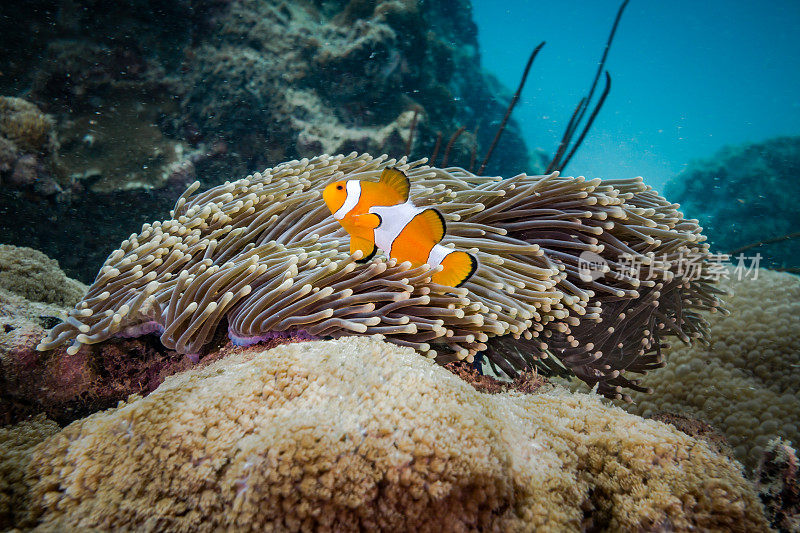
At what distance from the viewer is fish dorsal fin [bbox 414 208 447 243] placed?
4.91 feet

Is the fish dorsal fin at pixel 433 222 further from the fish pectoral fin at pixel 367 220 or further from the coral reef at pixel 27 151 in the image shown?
the coral reef at pixel 27 151

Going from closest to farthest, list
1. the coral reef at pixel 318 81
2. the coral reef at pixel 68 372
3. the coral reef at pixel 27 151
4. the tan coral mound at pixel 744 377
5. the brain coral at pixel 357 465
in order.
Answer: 1. the brain coral at pixel 357 465
2. the coral reef at pixel 68 372
3. the tan coral mound at pixel 744 377
4. the coral reef at pixel 27 151
5. the coral reef at pixel 318 81

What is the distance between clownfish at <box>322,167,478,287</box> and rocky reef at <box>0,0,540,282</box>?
13.6 feet

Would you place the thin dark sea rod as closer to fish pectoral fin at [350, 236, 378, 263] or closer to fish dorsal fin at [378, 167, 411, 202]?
fish pectoral fin at [350, 236, 378, 263]

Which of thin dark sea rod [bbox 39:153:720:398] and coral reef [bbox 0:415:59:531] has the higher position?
thin dark sea rod [bbox 39:153:720:398]

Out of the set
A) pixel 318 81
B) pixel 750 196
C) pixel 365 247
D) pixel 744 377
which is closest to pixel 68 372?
pixel 365 247

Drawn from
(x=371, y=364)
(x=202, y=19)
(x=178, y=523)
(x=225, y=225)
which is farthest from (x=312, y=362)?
(x=202, y=19)

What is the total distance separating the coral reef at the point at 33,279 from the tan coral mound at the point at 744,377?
4159 millimetres

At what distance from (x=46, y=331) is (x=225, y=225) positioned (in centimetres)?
93

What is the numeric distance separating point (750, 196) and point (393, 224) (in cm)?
1926

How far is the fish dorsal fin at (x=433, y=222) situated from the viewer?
4.91 ft

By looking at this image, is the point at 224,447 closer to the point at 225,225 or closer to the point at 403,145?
the point at 225,225

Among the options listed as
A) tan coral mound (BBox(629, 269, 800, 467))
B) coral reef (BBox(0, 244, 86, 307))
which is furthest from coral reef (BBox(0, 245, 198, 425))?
tan coral mound (BBox(629, 269, 800, 467))

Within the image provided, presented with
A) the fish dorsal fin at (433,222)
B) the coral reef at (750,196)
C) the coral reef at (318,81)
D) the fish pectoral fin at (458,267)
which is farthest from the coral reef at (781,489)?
the coral reef at (750,196)
